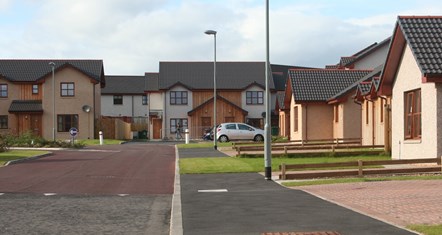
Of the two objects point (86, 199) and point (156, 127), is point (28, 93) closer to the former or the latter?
point (156, 127)

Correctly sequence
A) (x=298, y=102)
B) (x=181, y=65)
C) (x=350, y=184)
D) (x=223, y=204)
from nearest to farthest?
1. (x=223, y=204)
2. (x=350, y=184)
3. (x=298, y=102)
4. (x=181, y=65)

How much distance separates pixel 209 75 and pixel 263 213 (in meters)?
58.4

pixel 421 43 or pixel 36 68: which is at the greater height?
pixel 36 68

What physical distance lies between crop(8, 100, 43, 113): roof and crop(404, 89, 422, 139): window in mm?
42306

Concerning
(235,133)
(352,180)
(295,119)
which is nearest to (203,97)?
(235,133)

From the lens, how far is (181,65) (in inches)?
2790

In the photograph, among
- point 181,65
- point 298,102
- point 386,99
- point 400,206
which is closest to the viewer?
point 400,206

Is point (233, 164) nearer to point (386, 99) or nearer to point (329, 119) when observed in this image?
point (386, 99)

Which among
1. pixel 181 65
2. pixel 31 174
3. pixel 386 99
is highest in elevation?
pixel 181 65

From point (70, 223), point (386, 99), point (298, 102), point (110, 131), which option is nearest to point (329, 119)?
point (298, 102)

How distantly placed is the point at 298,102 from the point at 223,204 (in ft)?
92.4

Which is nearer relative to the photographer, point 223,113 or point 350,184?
point 350,184

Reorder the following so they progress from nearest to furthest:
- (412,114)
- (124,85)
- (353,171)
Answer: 1. (353,171)
2. (412,114)
3. (124,85)

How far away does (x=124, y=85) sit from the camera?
82.2 m
